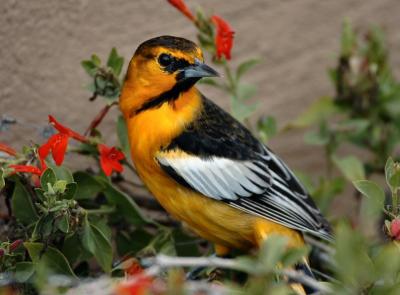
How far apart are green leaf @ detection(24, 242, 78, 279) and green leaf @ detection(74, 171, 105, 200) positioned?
0.33m

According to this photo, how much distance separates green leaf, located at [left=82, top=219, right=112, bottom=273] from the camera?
285 centimetres

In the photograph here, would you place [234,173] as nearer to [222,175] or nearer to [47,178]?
[222,175]

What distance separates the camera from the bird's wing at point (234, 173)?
296cm

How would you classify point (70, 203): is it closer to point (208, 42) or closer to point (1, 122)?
point (1, 122)

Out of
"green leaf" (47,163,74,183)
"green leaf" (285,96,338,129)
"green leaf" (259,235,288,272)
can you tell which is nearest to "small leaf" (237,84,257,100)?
"green leaf" (285,96,338,129)

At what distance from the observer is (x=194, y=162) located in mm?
2986

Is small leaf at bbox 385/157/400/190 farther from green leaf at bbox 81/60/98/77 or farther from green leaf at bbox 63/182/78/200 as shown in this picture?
green leaf at bbox 81/60/98/77

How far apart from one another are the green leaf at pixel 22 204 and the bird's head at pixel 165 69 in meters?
0.52

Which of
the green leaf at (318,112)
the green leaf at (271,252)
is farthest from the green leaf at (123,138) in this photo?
the green leaf at (271,252)

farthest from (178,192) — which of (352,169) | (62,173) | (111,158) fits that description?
(352,169)

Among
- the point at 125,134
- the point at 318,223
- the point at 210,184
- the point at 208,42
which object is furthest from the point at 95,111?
the point at 318,223

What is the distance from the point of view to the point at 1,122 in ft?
9.95

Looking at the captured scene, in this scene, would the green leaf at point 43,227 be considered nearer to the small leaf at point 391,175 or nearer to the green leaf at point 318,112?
the small leaf at point 391,175

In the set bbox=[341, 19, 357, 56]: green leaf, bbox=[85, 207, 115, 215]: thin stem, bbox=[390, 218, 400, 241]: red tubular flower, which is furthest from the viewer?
bbox=[341, 19, 357, 56]: green leaf
